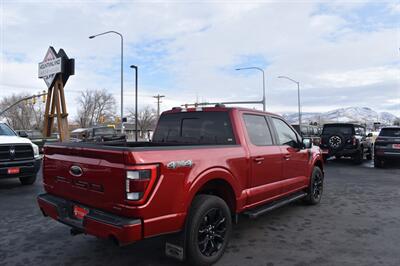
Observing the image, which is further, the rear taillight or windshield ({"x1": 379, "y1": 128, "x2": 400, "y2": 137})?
windshield ({"x1": 379, "y1": 128, "x2": 400, "y2": 137})

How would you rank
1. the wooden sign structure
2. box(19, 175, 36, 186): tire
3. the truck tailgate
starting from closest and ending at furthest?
the truck tailgate < box(19, 175, 36, 186): tire < the wooden sign structure

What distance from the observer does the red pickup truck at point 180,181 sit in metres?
3.48

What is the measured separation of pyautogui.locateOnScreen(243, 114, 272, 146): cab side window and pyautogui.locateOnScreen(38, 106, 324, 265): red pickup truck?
2cm

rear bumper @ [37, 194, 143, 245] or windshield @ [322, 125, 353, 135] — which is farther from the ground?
windshield @ [322, 125, 353, 135]

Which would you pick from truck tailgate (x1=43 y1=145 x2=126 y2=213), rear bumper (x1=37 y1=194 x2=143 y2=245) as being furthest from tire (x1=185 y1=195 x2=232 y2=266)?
truck tailgate (x1=43 y1=145 x2=126 y2=213)

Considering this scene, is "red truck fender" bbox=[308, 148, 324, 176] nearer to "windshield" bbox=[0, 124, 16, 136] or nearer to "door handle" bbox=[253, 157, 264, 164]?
"door handle" bbox=[253, 157, 264, 164]

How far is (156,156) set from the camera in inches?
140

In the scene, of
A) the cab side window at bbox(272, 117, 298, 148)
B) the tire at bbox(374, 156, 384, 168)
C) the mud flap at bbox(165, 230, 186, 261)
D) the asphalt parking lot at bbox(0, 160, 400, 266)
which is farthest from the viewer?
the tire at bbox(374, 156, 384, 168)

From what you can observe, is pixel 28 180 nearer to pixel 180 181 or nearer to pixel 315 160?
pixel 315 160

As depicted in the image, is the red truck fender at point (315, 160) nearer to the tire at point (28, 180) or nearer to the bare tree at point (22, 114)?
the tire at point (28, 180)

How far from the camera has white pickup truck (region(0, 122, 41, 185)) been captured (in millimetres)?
8812

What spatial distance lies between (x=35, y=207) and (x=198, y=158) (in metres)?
4.60

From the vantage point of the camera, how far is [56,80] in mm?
29719

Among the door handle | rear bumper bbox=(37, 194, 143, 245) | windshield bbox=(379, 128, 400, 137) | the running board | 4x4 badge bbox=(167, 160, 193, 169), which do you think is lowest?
the running board
